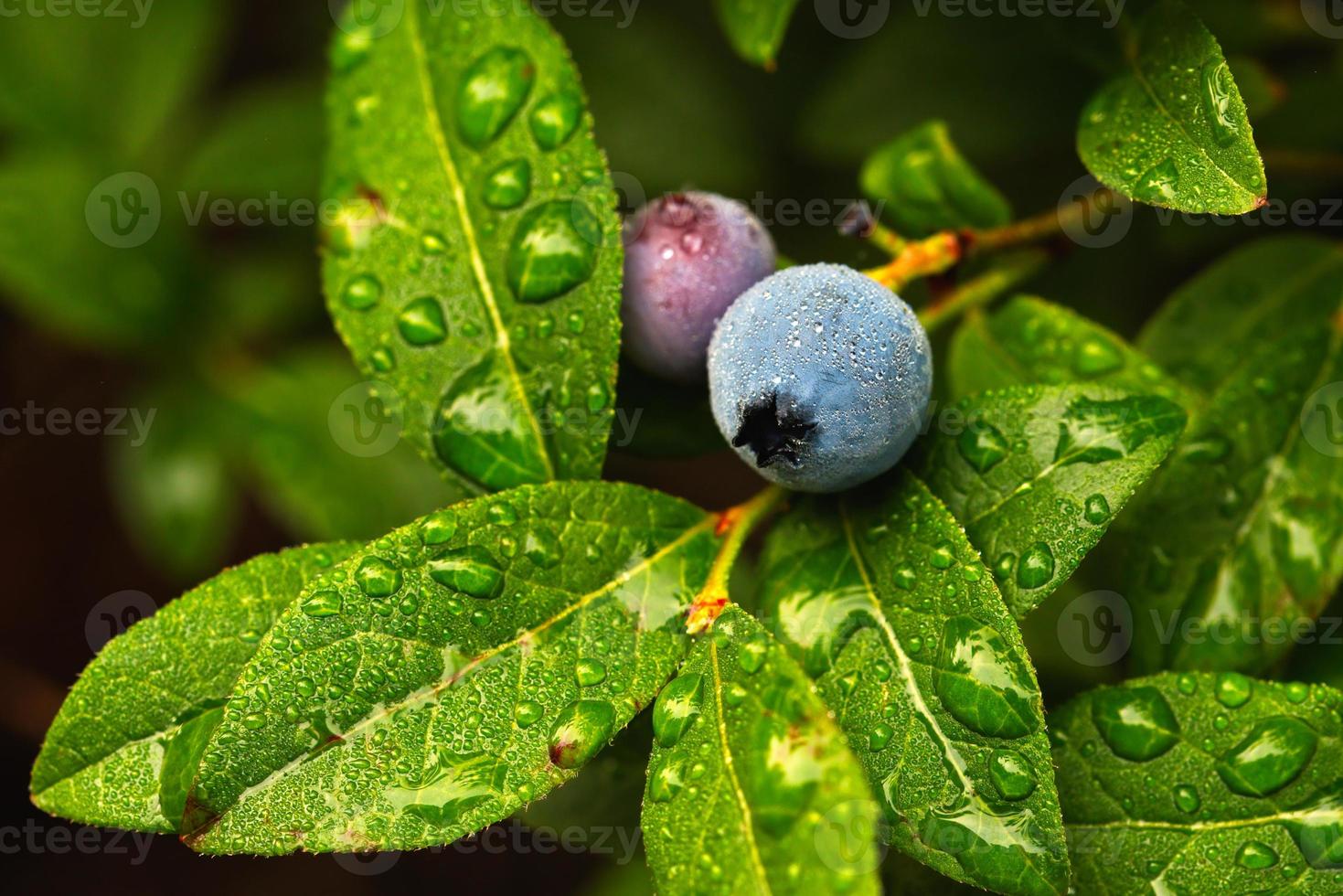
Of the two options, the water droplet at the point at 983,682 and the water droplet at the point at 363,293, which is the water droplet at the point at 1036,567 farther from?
the water droplet at the point at 363,293

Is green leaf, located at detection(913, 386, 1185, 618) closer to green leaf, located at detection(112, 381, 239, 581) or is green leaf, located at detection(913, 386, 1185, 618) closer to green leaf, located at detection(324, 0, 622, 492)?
green leaf, located at detection(324, 0, 622, 492)

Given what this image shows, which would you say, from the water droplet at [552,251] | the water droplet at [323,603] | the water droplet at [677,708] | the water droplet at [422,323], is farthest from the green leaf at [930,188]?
the water droplet at [323,603]

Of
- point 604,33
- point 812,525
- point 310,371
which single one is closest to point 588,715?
point 812,525

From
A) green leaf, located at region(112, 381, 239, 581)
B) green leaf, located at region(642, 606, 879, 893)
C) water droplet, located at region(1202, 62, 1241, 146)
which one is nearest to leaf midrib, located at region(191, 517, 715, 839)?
green leaf, located at region(642, 606, 879, 893)

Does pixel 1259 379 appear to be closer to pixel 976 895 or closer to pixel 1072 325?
pixel 1072 325

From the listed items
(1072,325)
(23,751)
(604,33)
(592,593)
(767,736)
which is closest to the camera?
(767,736)

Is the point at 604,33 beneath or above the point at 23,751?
above

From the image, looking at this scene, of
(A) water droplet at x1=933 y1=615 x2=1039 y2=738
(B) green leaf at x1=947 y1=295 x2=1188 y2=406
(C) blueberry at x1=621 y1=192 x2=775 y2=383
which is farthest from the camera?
(B) green leaf at x1=947 y1=295 x2=1188 y2=406
